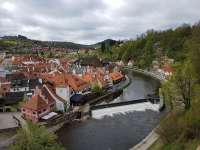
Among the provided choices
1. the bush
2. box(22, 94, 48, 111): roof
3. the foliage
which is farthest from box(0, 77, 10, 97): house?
the bush

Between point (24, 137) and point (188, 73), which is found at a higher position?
point (188, 73)

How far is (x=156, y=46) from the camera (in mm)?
97938

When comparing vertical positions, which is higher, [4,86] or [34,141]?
[4,86]

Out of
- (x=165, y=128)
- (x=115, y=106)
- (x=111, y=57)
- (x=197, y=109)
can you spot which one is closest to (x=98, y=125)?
(x=115, y=106)

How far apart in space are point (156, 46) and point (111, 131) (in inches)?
2812

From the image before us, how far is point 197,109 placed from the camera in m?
24.6

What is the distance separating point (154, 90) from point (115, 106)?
18.3m

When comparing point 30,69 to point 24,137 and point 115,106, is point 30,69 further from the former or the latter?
point 24,137

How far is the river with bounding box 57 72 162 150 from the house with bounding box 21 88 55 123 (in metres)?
3.35

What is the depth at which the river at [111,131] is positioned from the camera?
2747cm

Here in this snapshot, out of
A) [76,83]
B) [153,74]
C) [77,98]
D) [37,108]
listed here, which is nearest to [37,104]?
[37,108]

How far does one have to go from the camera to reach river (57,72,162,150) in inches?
1081

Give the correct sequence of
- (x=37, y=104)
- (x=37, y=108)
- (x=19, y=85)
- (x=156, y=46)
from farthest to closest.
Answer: (x=156, y=46) → (x=19, y=85) → (x=37, y=104) → (x=37, y=108)

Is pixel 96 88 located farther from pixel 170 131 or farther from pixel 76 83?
pixel 170 131
